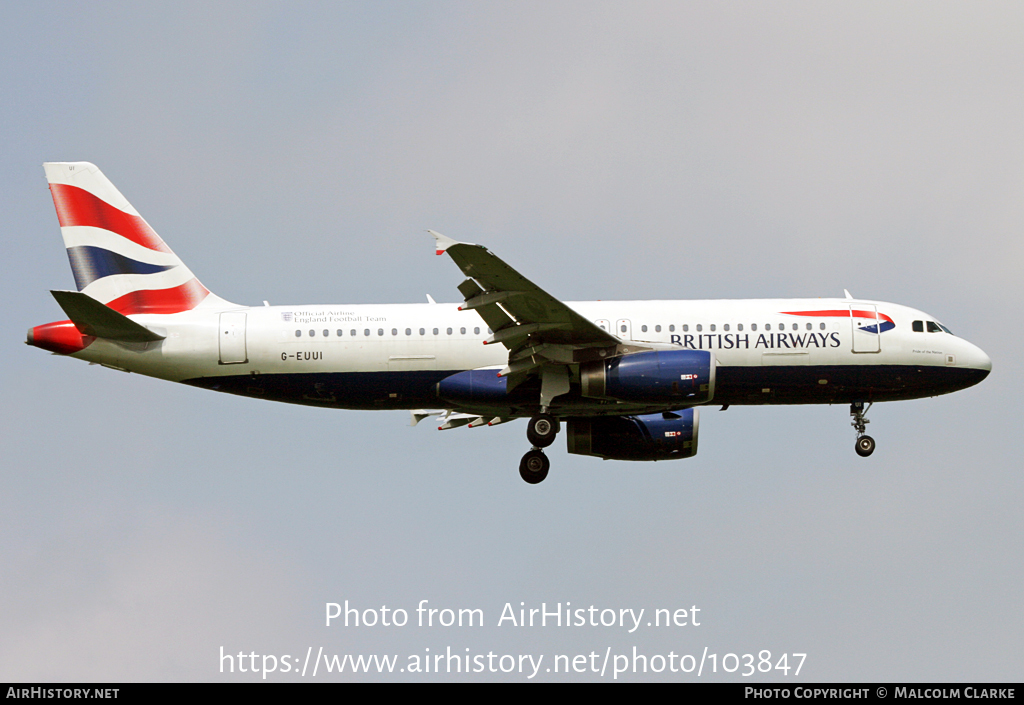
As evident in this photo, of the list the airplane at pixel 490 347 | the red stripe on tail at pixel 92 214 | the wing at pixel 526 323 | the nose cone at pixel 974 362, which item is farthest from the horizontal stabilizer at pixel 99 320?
the nose cone at pixel 974 362

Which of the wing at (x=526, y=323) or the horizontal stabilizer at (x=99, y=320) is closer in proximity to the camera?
the wing at (x=526, y=323)

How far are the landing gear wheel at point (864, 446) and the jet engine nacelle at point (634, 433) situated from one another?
4790 millimetres

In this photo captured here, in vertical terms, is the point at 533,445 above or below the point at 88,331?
below

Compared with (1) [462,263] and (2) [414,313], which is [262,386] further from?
(1) [462,263]

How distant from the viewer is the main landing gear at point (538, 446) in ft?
118

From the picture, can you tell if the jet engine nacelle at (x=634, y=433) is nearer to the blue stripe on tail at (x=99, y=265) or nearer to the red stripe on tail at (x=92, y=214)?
the blue stripe on tail at (x=99, y=265)

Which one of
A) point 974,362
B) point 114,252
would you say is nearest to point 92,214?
point 114,252

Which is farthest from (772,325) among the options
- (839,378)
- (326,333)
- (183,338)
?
(183,338)

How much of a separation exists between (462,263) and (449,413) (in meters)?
10.4

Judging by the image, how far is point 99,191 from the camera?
37.6 metres

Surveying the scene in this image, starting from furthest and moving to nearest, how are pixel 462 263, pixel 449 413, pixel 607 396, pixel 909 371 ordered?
pixel 449 413 → pixel 909 371 → pixel 607 396 → pixel 462 263

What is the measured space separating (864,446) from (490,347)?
11492mm

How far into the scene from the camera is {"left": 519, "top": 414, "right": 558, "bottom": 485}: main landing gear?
118 feet

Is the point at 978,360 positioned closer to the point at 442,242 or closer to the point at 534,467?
the point at 534,467
